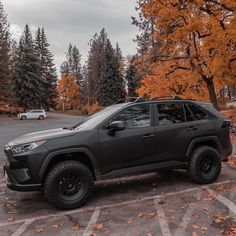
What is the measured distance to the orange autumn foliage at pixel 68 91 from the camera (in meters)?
87.5

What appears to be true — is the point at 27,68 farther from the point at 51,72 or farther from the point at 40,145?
the point at 40,145

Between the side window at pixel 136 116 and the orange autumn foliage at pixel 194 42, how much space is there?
820cm

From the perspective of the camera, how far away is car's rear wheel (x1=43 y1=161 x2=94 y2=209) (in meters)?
6.16

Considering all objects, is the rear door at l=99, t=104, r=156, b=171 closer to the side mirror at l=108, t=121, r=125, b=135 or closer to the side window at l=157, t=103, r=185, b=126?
the side mirror at l=108, t=121, r=125, b=135

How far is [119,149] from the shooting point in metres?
6.73

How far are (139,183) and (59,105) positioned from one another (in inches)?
3276

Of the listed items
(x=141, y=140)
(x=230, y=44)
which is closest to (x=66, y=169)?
(x=141, y=140)

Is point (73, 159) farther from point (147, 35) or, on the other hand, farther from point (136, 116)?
point (147, 35)

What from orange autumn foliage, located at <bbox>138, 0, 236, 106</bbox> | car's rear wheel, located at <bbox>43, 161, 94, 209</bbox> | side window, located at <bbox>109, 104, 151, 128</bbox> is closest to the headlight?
car's rear wheel, located at <bbox>43, 161, 94, 209</bbox>

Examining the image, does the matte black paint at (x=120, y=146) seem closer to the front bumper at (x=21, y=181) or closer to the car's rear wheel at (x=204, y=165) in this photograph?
the front bumper at (x=21, y=181)

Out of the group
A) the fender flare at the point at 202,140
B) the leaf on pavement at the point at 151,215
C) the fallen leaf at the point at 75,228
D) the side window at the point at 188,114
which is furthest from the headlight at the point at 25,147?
the side window at the point at 188,114

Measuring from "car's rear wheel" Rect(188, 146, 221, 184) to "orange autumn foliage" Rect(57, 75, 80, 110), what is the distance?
265 ft

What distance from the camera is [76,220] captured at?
5754 mm

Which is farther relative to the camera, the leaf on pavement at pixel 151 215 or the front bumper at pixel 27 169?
the front bumper at pixel 27 169
